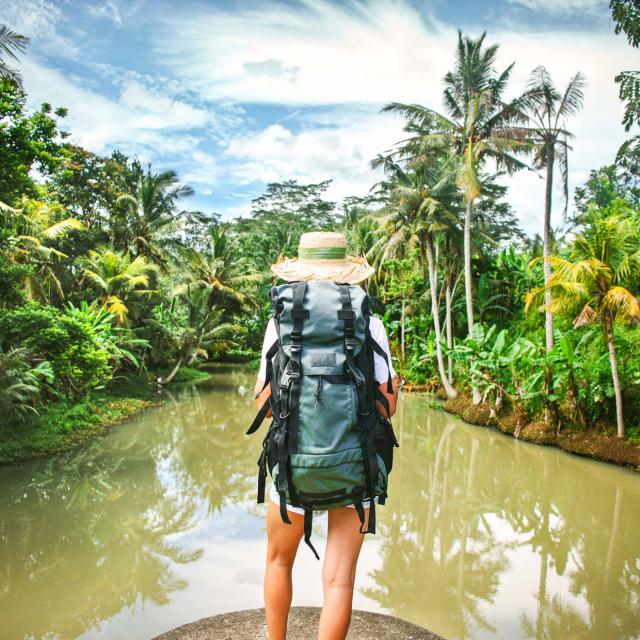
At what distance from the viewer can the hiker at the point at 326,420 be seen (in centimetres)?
195

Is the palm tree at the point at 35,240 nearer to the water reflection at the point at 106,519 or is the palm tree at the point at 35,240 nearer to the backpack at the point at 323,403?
the water reflection at the point at 106,519

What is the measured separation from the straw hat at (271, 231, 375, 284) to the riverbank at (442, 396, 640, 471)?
802 cm

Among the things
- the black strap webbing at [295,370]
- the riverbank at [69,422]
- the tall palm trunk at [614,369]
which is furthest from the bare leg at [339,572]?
the tall palm trunk at [614,369]

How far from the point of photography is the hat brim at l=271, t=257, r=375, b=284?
236 cm

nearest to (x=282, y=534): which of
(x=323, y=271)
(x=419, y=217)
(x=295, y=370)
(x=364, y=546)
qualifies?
(x=295, y=370)

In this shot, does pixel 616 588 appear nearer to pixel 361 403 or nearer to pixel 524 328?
pixel 361 403

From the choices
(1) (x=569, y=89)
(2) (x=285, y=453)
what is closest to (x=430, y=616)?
(2) (x=285, y=453)

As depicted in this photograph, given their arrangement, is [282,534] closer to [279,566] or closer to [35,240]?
[279,566]

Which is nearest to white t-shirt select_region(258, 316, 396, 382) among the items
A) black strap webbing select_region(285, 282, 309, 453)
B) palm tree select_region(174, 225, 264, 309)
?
black strap webbing select_region(285, 282, 309, 453)

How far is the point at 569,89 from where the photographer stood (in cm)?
1070

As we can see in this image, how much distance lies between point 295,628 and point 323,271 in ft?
5.90

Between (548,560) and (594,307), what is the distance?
191 inches

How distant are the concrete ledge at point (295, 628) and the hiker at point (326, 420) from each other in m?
0.74

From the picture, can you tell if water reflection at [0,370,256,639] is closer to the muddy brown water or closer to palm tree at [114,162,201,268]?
the muddy brown water
